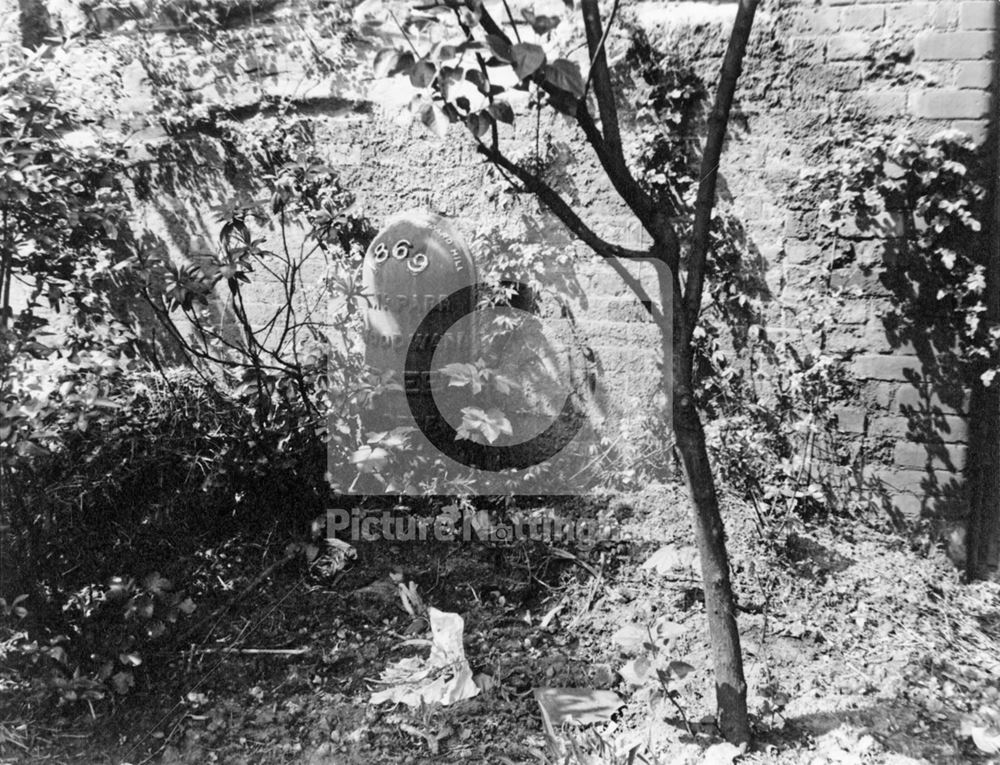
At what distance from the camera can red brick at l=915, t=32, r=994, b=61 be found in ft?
9.22

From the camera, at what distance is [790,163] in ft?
10.3

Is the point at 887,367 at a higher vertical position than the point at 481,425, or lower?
higher

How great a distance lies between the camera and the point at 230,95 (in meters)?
3.73

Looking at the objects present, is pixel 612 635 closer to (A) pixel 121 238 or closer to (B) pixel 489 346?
(B) pixel 489 346

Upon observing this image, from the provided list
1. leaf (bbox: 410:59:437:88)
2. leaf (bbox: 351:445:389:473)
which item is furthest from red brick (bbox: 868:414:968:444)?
leaf (bbox: 410:59:437:88)

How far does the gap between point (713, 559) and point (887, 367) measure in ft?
4.29

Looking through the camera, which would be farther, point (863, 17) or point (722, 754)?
point (863, 17)

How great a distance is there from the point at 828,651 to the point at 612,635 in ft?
2.36

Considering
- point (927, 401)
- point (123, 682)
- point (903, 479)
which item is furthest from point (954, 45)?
point (123, 682)

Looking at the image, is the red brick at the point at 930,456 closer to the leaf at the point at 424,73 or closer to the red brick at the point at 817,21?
the red brick at the point at 817,21

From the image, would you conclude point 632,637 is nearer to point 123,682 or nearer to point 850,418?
point 850,418

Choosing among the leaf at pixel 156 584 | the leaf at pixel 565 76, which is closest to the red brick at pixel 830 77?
the leaf at pixel 565 76

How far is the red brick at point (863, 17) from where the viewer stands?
292 cm

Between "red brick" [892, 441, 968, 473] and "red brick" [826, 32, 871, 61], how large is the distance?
4.86 feet
